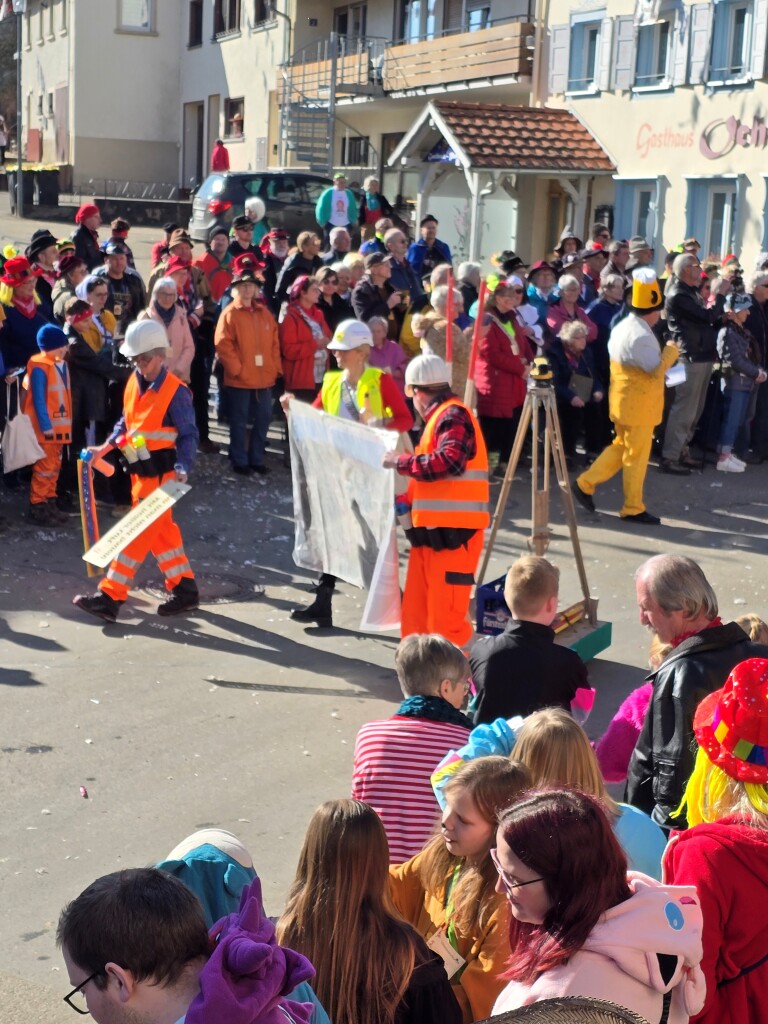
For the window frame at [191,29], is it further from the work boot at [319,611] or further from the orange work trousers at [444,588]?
the orange work trousers at [444,588]

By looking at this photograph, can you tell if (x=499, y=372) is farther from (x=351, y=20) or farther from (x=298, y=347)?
(x=351, y=20)

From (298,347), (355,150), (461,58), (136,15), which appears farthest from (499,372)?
(136,15)

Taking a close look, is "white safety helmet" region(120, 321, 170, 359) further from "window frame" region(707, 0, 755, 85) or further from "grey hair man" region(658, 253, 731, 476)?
"window frame" region(707, 0, 755, 85)

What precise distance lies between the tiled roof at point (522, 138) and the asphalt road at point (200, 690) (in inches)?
568

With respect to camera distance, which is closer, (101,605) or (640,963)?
(640,963)

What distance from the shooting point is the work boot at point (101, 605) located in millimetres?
8875

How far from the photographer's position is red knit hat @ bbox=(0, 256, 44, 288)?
11062mm

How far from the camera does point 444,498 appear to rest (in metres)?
7.68

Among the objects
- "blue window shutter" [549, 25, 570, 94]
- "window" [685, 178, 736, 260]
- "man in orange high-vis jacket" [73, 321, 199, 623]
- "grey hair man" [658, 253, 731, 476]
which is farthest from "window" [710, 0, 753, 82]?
"man in orange high-vis jacket" [73, 321, 199, 623]

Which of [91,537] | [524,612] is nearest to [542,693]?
[524,612]

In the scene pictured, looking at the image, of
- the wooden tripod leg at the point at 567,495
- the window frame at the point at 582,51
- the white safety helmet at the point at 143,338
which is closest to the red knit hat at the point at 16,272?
the white safety helmet at the point at 143,338

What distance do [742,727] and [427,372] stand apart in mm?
4343

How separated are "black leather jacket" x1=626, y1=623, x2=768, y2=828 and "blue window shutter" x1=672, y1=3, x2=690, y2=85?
2286 cm

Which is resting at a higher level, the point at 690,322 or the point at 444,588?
the point at 690,322
